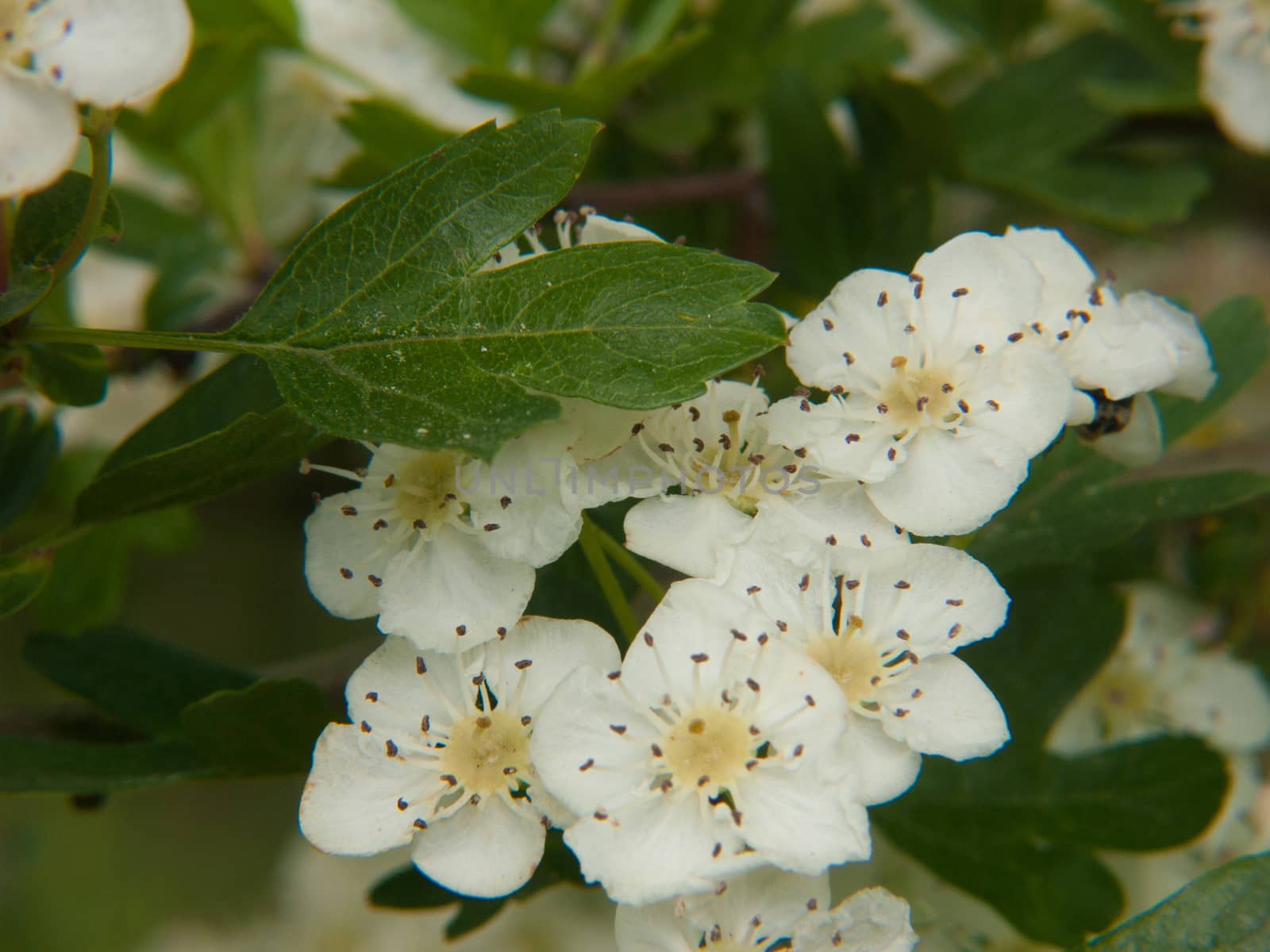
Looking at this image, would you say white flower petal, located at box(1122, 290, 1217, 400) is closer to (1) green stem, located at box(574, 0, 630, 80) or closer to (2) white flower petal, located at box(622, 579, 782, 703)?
(2) white flower petal, located at box(622, 579, 782, 703)

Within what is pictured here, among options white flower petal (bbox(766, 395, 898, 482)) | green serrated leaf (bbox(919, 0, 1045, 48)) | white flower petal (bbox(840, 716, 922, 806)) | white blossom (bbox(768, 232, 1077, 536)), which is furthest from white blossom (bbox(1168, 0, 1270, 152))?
white flower petal (bbox(840, 716, 922, 806))

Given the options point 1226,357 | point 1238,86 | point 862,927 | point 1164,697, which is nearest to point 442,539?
point 862,927

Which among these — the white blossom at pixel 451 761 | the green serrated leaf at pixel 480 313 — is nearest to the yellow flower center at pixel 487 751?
the white blossom at pixel 451 761

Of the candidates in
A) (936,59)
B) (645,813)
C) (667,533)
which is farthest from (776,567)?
(936,59)

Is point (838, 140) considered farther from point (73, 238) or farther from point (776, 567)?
point (73, 238)

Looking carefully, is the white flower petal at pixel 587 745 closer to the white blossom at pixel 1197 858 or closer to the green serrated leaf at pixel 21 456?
the green serrated leaf at pixel 21 456

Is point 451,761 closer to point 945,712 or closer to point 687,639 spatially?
point 687,639

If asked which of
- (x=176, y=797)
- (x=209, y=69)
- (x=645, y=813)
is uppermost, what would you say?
(x=209, y=69)
